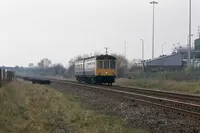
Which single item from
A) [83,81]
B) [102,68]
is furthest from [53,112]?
[83,81]

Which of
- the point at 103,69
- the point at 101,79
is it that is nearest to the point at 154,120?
the point at 103,69

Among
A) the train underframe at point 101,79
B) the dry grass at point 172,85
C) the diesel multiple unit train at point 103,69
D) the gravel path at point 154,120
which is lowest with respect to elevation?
the gravel path at point 154,120

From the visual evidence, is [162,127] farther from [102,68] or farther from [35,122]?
[102,68]

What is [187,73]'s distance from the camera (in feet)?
188

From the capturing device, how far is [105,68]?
46344mm

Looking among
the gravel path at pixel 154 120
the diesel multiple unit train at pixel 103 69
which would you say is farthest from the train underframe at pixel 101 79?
the gravel path at pixel 154 120

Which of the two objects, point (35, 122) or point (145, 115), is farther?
point (145, 115)

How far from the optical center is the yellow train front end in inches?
1813

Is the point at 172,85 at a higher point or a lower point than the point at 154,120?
higher

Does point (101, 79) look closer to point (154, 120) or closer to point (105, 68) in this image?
point (105, 68)

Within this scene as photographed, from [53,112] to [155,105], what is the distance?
5.26 m

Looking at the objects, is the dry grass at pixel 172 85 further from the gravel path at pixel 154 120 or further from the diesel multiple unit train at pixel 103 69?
the gravel path at pixel 154 120

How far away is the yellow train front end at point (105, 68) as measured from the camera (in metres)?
46.1

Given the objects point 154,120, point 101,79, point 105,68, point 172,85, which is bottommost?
point 154,120
